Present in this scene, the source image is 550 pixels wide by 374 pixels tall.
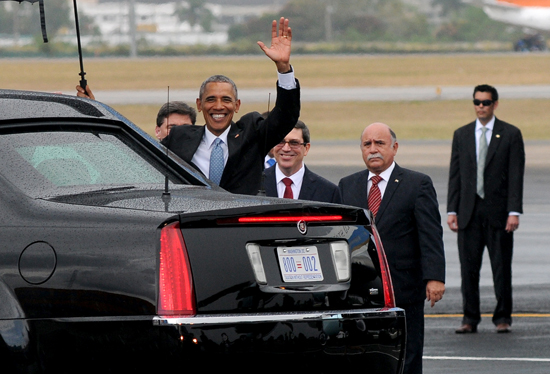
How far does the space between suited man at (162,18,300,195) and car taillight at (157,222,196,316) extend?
2.14 m

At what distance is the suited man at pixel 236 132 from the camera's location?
257 inches

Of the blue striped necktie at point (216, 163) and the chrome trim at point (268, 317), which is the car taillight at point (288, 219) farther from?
the blue striped necktie at point (216, 163)

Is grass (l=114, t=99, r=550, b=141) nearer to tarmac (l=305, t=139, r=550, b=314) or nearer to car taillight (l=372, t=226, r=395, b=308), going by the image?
tarmac (l=305, t=139, r=550, b=314)

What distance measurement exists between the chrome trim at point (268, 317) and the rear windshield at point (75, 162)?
935mm

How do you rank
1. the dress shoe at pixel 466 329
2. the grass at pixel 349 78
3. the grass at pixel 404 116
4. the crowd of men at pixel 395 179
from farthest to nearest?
the grass at pixel 349 78
the grass at pixel 404 116
the dress shoe at pixel 466 329
the crowd of men at pixel 395 179

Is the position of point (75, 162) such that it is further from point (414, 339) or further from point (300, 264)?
point (414, 339)

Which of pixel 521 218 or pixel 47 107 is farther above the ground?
pixel 47 107

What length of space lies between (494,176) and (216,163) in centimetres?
485

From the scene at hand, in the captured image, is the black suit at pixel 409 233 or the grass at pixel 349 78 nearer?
the black suit at pixel 409 233

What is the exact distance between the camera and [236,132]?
670 cm

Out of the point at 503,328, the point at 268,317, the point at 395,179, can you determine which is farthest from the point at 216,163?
the point at 503,328

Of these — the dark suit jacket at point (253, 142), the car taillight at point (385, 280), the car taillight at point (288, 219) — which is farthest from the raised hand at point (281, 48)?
the car taillight at point (288, 219)

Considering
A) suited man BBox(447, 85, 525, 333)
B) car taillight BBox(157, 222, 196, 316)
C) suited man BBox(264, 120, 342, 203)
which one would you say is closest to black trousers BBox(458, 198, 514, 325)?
suited man BBox(447, 85, 525, 333)

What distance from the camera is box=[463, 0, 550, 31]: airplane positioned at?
9344 centimetres
